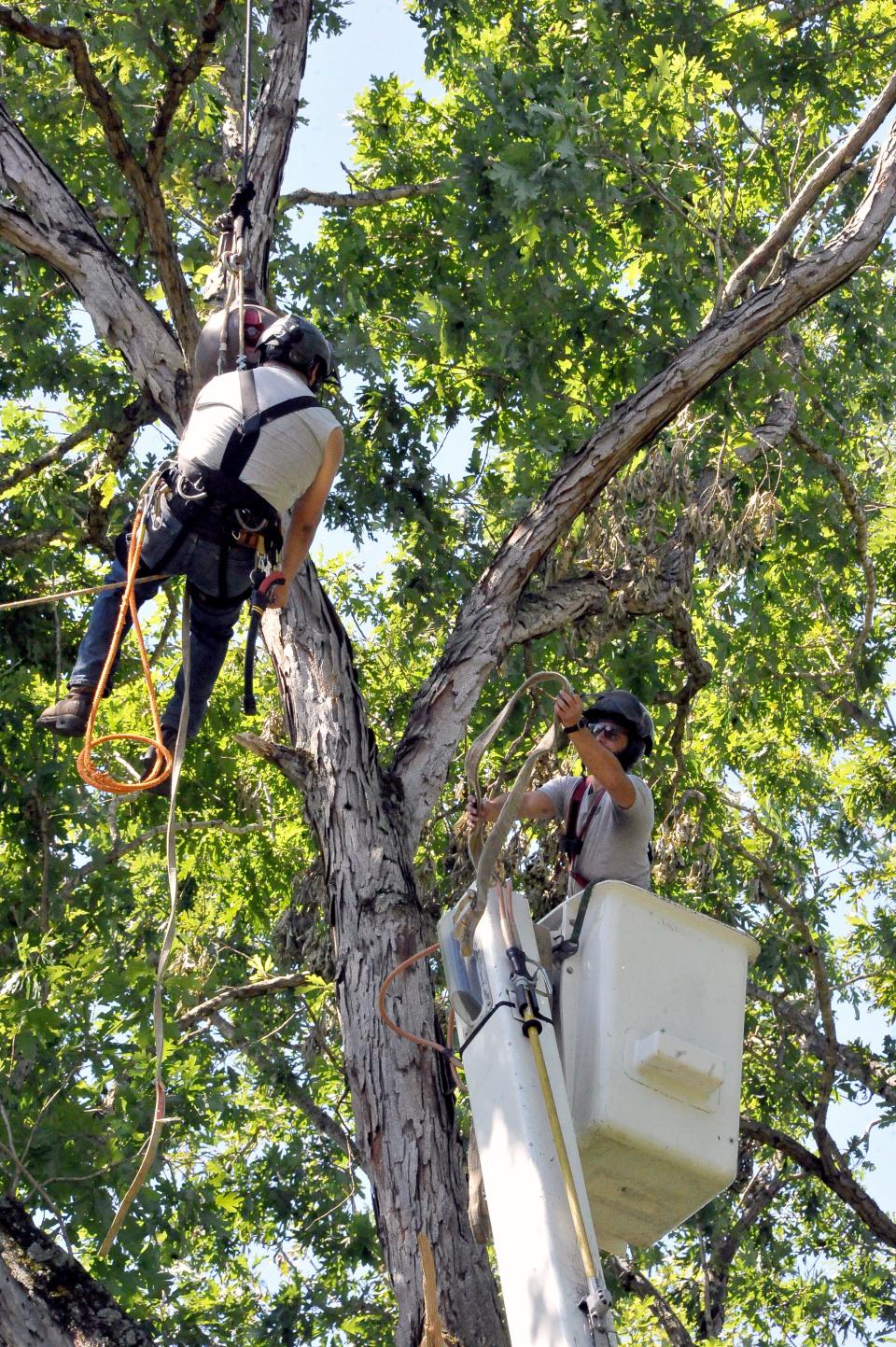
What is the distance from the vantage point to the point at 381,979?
4469 mm

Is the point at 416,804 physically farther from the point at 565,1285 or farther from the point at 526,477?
the point at 526,477

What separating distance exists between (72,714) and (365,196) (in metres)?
4.97

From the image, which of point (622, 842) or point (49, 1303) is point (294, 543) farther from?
point (49, 1303)

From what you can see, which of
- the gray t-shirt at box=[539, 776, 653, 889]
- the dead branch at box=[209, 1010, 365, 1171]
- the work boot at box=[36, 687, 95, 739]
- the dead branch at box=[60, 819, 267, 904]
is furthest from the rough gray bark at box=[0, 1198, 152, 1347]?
the dead branch at box=[209, 1010, 365, 1171]

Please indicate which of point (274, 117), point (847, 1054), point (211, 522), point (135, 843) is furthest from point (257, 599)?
point (847, 1054)

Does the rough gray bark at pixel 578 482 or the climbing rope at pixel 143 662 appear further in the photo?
the rough gray bark at pixel 578 482

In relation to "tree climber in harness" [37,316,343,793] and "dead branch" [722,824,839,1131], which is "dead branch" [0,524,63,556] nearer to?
"tree climber in harness" [37,316,343,793]

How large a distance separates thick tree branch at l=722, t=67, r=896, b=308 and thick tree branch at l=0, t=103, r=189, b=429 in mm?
2700

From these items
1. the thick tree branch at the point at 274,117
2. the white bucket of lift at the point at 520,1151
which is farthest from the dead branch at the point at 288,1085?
the white bucket of lift at the point at 520,1151

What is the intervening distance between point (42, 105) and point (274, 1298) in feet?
22.6

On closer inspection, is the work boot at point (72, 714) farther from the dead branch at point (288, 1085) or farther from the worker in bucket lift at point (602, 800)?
the dead branch at point (288, 1085)

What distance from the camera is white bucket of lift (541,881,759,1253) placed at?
3.61m

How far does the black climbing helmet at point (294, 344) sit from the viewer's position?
15.4ft

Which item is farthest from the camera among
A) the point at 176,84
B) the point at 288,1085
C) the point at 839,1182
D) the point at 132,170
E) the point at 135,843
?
the point at 288,1085
